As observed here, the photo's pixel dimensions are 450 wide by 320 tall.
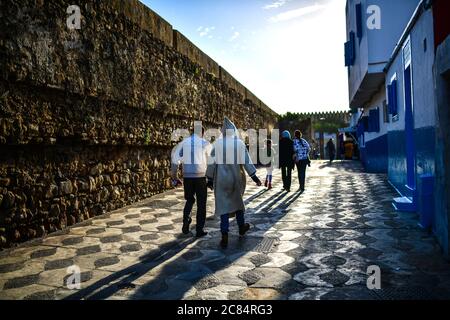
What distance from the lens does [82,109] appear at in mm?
5719

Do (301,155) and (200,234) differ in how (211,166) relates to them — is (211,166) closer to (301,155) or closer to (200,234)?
(200,234)

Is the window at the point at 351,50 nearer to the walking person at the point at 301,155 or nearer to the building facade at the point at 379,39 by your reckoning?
the building facade at the point at 379,39

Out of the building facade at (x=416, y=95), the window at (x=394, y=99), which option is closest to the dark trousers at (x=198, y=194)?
the building facade at (x=416, y=95)

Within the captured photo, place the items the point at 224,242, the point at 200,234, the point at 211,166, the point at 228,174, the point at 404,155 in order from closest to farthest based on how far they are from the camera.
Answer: the point at 224,242 < the point at 228,174 < the point at 211,166 < the point at 200,234 < the point at 404,155

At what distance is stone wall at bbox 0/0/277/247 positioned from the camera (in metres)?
4.44

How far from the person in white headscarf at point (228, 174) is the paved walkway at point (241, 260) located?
44cm

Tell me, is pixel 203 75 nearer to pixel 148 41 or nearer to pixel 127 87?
pixel 148 41

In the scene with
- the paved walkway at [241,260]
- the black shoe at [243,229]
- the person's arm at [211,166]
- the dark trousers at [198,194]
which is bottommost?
the paved walkway at [241,260]

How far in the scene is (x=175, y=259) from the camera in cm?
391

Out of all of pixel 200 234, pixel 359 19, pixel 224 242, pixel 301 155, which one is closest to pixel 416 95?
pixel 224 242

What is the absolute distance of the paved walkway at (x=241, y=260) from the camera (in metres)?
2.98

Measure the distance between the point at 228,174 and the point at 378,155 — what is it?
1017cm

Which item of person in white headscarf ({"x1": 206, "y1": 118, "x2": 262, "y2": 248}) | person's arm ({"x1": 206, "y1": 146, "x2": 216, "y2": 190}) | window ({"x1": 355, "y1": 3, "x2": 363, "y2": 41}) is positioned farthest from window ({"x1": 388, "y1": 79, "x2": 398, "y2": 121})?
person's arm ({"x1": 206, "y1": 146, "x2": 216, "y2": 190})

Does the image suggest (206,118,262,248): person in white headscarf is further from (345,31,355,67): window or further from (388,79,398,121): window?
(345,31,355,67): window
